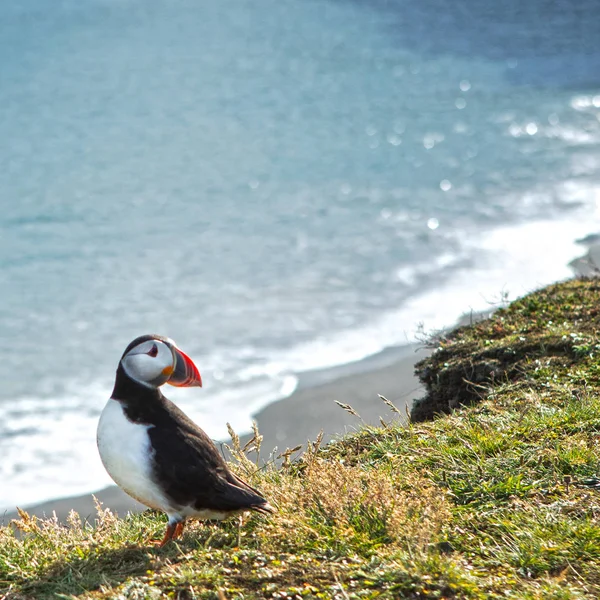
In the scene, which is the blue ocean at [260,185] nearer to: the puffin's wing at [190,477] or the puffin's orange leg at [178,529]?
the puffin's orange leg at [178,529]

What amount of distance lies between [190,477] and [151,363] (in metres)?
0.49

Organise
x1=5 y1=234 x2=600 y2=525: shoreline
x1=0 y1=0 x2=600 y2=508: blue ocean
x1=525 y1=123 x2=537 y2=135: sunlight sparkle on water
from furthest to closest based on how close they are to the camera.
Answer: x1=525 y1=123 x2=537 y2=135: sunlight sparkle on water, x1=0 y1=0 x2=600 y2=508: blue ocean, x1=5 y1=234 x2=600 y2=525: shoreline

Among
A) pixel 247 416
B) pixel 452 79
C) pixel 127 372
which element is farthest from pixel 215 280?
pixel 452 79

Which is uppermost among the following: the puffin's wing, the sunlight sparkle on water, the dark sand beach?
the puffin's wing

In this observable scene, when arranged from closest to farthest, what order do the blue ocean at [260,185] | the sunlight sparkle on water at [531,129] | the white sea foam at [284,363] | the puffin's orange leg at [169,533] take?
the puffin's orange leg at [169,533]
the white sea foam at [284,363]
the blue ocean at [260,185]
the sunlight sparkle on water at [531,129]

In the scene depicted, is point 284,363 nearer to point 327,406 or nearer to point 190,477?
point 327,406

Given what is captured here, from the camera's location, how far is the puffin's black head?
3572mm

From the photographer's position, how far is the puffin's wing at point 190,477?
3.42m

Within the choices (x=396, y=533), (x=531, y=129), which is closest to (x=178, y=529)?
(x=396, y=533)

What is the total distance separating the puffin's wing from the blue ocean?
3909 mm

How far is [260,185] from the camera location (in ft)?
47.4

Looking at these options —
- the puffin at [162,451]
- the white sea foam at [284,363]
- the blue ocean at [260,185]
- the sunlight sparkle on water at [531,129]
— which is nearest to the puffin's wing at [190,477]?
the puffin at [162,451]

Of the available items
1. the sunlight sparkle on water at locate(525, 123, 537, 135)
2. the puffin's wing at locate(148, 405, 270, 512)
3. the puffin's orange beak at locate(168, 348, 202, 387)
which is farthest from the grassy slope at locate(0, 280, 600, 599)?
the sunlight sparkle on water at locate(525, 123, 537, 135)

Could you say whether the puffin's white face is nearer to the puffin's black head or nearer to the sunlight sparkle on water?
the puffin's black head
